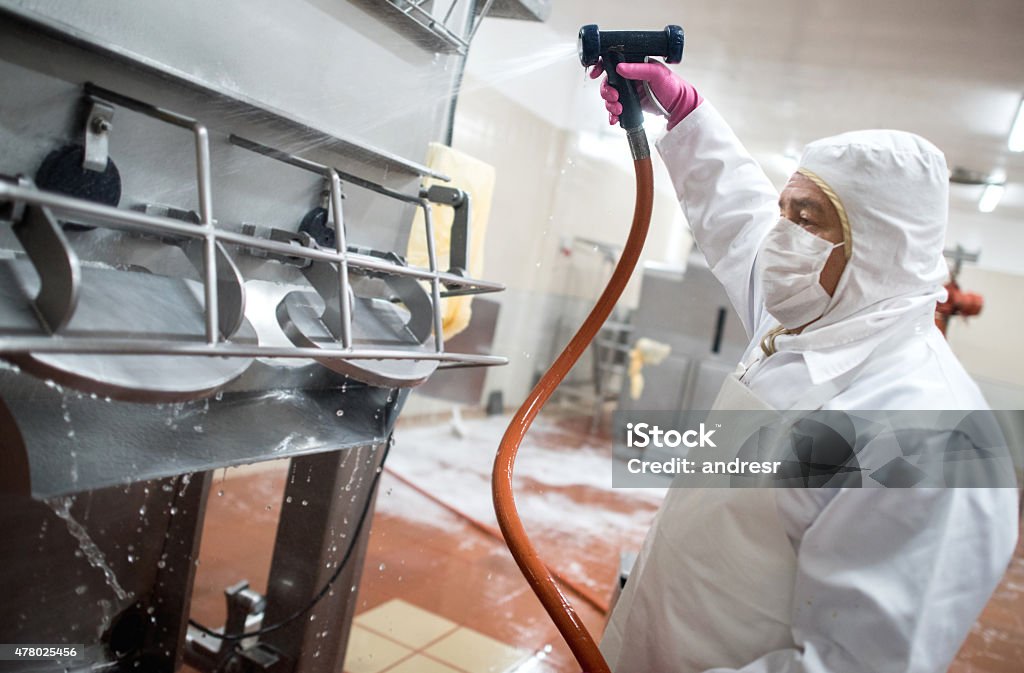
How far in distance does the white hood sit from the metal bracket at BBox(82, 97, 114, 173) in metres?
0.90

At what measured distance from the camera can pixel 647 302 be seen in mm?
4812

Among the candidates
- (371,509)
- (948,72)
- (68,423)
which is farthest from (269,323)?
(948,72)

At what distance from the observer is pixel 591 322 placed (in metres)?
1.09

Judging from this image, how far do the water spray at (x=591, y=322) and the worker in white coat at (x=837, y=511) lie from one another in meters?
0.04

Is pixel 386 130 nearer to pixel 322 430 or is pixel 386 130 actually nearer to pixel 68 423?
pixel 322 430

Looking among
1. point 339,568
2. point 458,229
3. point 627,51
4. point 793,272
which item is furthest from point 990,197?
point 339,568

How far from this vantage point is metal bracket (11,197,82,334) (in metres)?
0.56

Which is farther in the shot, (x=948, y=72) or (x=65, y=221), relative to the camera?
(x=948, y=72)

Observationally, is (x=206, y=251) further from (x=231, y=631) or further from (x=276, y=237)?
(x=231, y=631)

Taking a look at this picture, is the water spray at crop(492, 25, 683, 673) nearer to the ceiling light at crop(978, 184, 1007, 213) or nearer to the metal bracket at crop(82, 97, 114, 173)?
the metal bracket at crop(82, 97, 114, 173)

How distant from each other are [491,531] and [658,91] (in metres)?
2.11

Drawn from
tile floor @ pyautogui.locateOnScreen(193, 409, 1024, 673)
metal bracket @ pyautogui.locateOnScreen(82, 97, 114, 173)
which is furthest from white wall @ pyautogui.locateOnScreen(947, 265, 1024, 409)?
metal bracket @ pyautogui.locateOnScreen(82, 97, 114, 173)

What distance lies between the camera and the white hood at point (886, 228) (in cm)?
94

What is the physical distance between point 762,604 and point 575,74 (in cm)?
411
